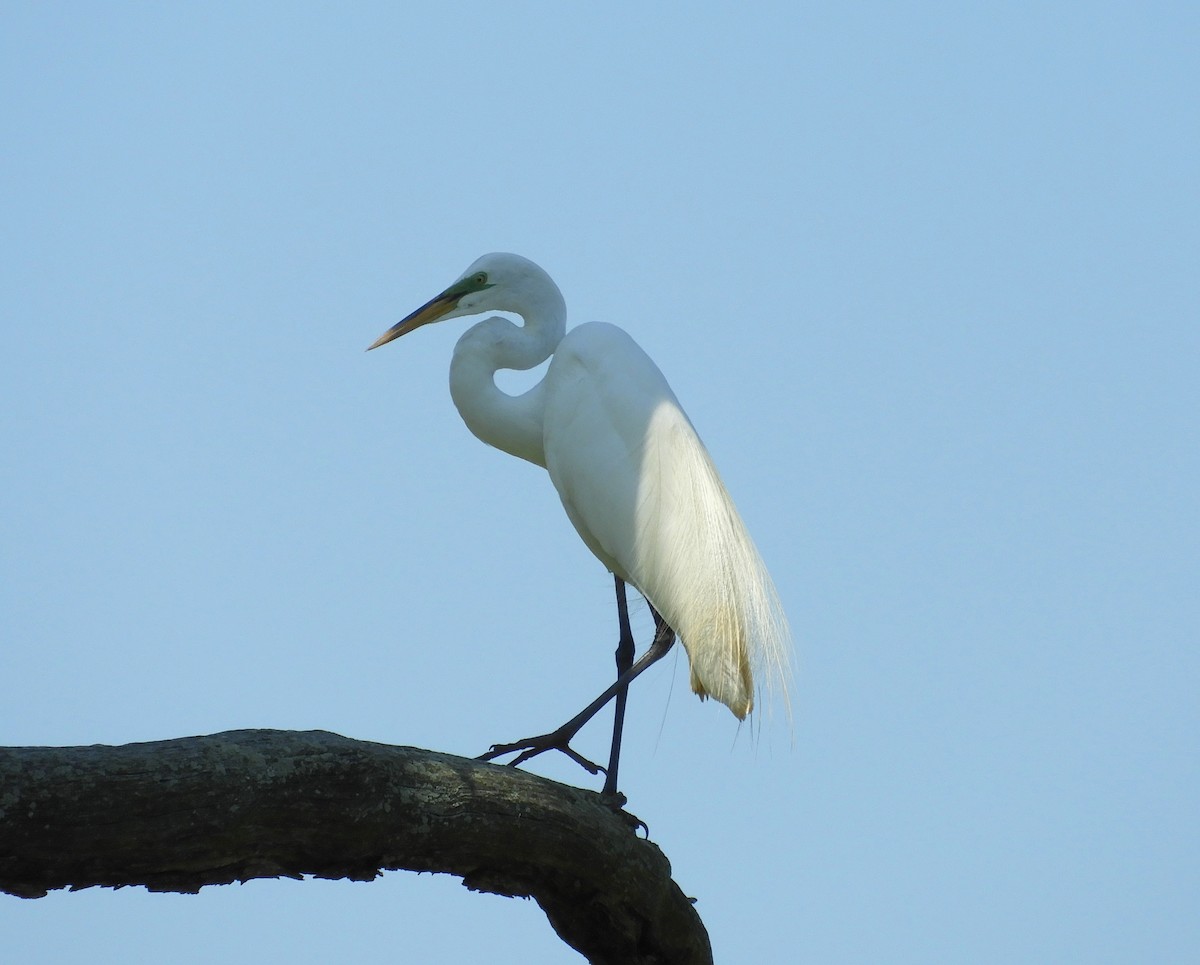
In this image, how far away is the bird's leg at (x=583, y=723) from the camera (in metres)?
4.53

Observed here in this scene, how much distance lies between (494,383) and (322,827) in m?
2.62

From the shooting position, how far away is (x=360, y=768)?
3.01 m

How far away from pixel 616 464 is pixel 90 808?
2552 mm

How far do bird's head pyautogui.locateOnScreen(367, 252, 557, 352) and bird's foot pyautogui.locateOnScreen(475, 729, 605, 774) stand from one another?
1.77 meters

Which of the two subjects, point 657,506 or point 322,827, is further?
point 657,506

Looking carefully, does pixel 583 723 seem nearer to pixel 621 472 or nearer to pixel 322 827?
pixel 621 472

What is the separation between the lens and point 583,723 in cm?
466

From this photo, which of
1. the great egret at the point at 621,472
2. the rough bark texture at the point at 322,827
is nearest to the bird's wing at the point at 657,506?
the great egret at the point at 621,472

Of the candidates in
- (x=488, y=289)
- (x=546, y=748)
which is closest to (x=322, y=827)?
(x=546, y=748)

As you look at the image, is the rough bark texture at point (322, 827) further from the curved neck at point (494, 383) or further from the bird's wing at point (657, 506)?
the curved neck at point (494, 383)

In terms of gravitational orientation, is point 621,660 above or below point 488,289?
below

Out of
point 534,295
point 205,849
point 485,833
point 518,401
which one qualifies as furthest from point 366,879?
point 534,295

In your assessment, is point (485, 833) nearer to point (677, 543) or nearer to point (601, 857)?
point (601, 857)

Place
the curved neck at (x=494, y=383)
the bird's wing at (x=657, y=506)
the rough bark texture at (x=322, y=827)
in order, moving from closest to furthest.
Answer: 1. the rough bark texture at (x=322, y=827)
2. the bird's wing at (x=657, y=506)
3. the curved neck at (x=494, y=383)
